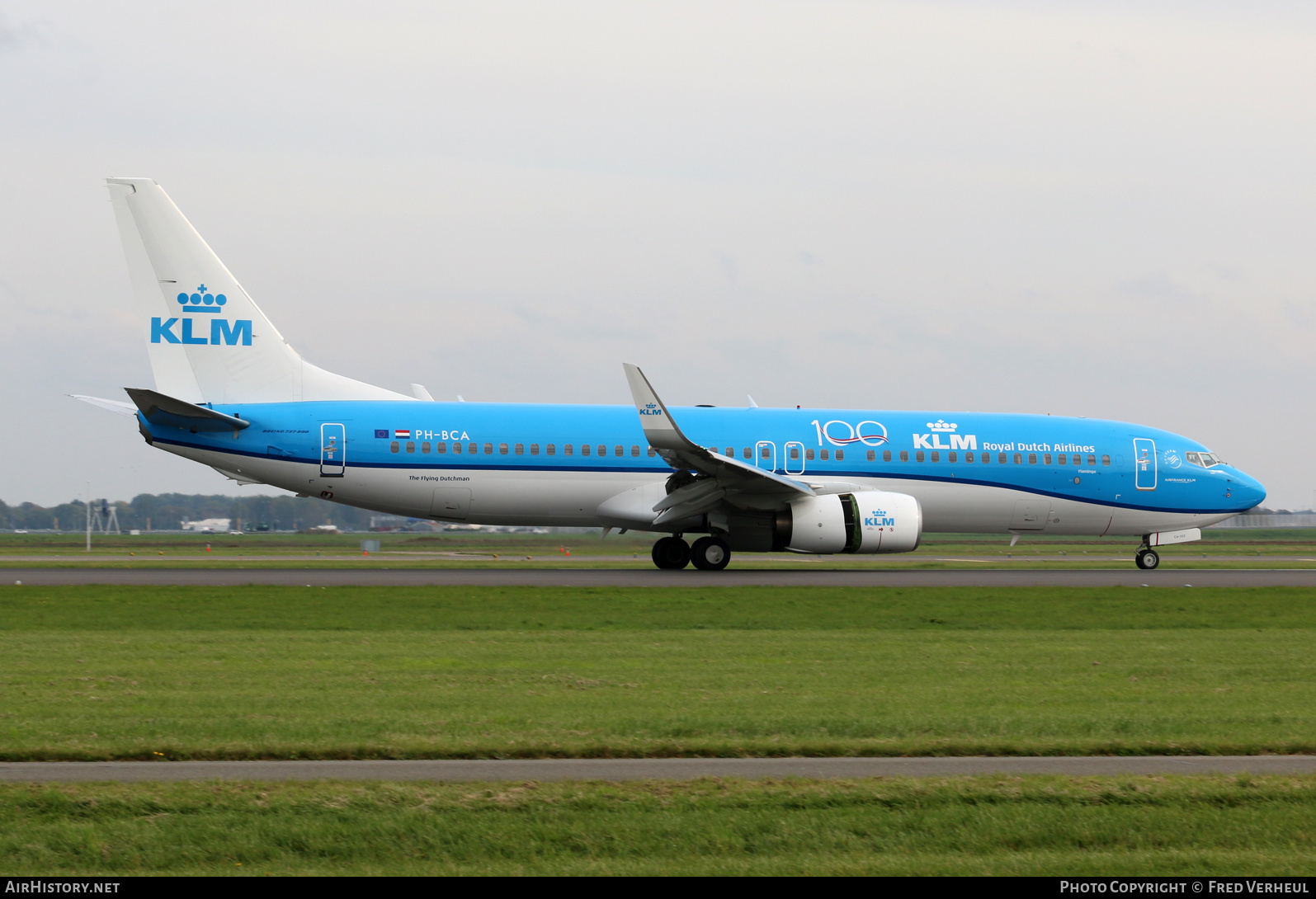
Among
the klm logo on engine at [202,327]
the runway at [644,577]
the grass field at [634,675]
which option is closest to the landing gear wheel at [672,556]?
the runway at [644,577]

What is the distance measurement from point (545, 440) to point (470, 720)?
18.8m

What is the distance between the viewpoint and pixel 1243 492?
32.0 m

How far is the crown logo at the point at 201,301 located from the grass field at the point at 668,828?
22292 millimetres

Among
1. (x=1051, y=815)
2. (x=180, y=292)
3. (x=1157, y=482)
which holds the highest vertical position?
(x=180, y=292)

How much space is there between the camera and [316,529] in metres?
103

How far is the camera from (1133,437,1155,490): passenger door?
102 feet

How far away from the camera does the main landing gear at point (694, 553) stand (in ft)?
92.3

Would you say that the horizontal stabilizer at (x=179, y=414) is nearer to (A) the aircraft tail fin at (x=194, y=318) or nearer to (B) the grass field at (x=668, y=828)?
(A) the aircraft tail fin at (x=194, y=318)

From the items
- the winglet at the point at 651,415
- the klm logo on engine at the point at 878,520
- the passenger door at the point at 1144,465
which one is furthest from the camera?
the passenger door at the point at 1144,465

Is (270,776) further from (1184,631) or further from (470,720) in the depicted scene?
(1184,631)

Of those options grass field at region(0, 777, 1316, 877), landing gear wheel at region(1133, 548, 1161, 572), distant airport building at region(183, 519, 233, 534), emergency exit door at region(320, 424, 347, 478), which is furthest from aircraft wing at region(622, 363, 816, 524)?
distant airport building at region(183, 519, 233, 534)

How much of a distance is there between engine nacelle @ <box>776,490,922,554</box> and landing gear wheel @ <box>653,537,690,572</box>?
2.91m

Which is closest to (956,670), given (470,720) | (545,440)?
(470,720)

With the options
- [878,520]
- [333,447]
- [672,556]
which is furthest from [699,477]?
[333,447]
